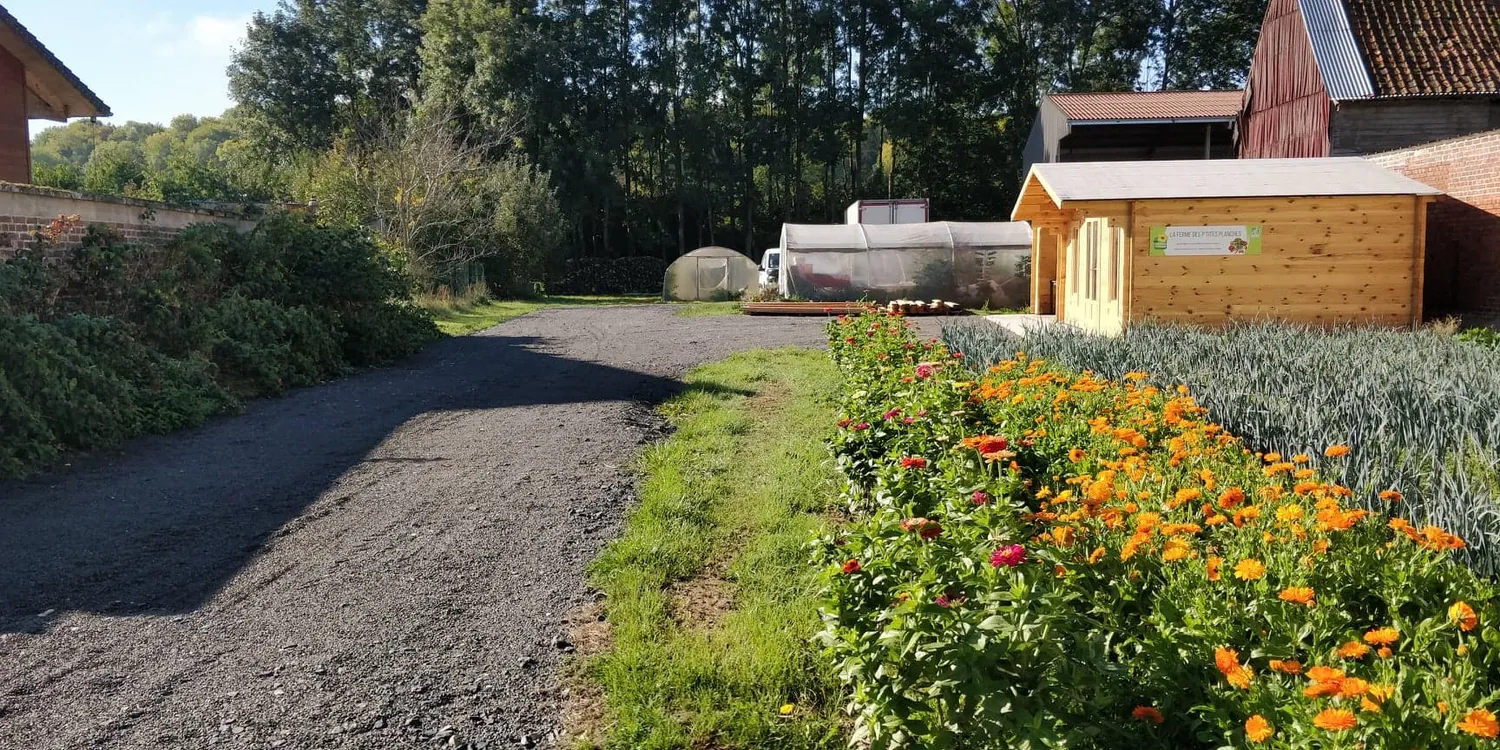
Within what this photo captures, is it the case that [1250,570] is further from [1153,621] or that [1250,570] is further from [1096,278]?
[1096,278]

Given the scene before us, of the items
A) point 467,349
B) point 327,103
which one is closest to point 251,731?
point 467,349

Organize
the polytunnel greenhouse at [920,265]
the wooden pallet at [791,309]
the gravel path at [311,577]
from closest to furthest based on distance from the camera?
the gravel path at [311,577]
the wooden pallet at [791,309]
the polytunnel greenhouse at [920,265]

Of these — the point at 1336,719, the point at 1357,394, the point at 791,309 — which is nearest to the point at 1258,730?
the point at 1336,719

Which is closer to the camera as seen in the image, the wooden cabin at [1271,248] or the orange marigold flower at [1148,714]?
the orange marigold flower at [1148,714]

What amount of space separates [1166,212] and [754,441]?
8750 mm

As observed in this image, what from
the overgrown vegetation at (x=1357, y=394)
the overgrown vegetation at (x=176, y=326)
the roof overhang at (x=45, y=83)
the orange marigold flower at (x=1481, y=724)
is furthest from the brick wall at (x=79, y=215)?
the orange marigold flower at (x=1481, y=724)

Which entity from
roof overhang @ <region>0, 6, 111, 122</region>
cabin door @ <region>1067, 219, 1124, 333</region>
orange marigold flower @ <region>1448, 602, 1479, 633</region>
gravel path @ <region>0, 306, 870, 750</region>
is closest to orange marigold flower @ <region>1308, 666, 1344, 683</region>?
orange marigold flower @ <region>1448, 602, 1479, 633</region>

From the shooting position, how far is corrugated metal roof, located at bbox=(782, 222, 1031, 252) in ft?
89.5

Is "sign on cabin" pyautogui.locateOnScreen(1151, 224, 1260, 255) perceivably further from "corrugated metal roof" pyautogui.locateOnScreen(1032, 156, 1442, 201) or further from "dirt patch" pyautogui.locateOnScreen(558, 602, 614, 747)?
"dirt patch" pyautogui.locateOnScreen(558, 602, 614, 747)

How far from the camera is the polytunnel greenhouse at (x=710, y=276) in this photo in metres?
33.9

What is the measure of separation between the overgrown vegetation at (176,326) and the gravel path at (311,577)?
1.43 ft

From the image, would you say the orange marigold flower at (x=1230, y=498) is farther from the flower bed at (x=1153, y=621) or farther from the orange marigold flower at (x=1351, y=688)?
the orange marigold flower at (x=1351, y=688)

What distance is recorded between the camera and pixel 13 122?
16.3 meters

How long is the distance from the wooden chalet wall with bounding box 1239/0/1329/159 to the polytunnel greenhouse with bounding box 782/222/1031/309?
5662 millimetres
